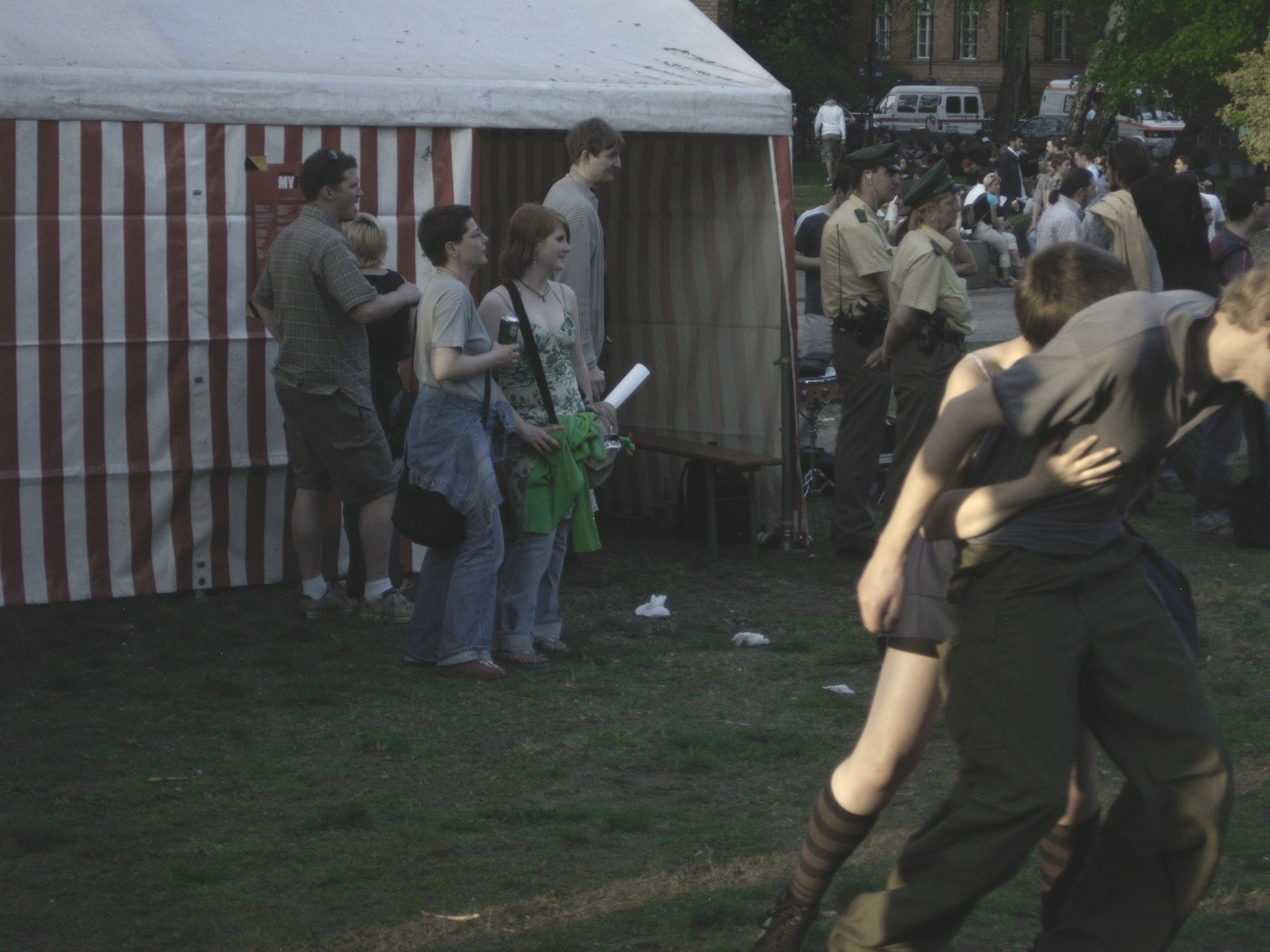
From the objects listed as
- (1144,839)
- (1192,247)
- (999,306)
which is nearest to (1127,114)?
(999,306)

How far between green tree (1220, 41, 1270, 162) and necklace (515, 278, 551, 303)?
24.2m

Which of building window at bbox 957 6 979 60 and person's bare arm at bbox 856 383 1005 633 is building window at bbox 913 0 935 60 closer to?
building window at bbox 957 6 979 60

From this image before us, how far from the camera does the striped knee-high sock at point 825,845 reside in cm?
331

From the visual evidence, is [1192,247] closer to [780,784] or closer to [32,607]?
[780,784]

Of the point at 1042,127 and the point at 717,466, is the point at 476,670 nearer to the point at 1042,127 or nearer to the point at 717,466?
the point at 717,466

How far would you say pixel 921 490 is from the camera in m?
2.99

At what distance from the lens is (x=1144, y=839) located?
3.06m

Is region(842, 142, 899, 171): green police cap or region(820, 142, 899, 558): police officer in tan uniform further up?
region(842, 142, 899, 171): green police cap

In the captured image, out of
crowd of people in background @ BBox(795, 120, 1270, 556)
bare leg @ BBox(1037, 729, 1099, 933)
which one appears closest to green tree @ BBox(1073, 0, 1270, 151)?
crowd of people in background @ BBox(795, 120, 1270, 556)

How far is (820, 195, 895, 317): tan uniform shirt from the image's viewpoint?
759 cm

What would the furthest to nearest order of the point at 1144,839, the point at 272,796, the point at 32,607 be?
1. the point at 32,607
2. the point at 272,796
3. the point at 1144,839

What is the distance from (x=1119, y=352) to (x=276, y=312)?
171 inches

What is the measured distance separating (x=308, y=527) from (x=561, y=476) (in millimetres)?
1420

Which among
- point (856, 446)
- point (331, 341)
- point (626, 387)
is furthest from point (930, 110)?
point (331, 341)
